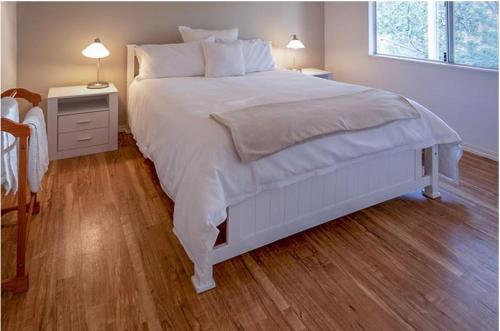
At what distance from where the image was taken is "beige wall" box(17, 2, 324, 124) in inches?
124

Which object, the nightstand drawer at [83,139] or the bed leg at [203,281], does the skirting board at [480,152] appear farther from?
the nightstand drawer at [83,139]

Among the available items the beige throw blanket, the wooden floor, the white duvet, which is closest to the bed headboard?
the white duvet

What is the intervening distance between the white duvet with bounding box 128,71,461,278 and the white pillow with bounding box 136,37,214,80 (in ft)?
1.28

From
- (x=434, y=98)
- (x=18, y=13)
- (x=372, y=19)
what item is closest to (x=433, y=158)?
(x=434, y=98)

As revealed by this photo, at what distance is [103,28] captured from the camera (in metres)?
3.37

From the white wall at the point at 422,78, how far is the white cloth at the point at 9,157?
11.4 feet

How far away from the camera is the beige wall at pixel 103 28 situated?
314cm

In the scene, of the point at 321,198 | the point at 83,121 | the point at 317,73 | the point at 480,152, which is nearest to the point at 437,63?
the point at 480,152

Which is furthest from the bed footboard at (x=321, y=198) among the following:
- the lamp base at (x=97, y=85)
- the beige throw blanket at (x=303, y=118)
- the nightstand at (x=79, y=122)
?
the lamp base at (x=97, y=85)

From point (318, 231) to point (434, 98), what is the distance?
229 cm

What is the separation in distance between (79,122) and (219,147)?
206 centimetres

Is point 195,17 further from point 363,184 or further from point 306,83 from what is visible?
point 363,184

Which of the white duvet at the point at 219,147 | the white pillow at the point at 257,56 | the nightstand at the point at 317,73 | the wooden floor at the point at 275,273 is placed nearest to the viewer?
the wooden floor at the point at 275,273

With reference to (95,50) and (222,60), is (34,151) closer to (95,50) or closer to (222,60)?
(95,50)
